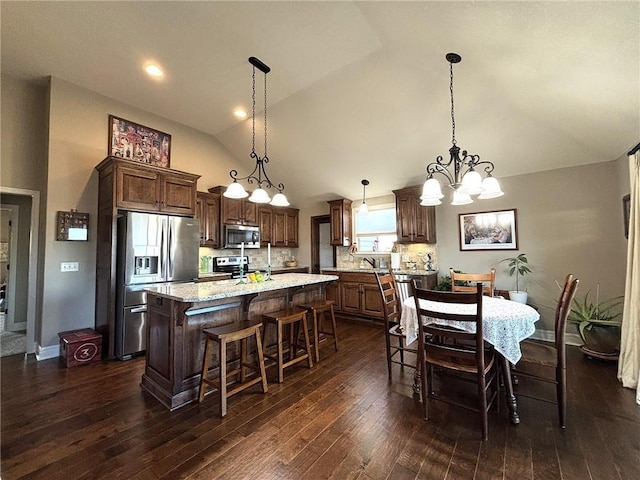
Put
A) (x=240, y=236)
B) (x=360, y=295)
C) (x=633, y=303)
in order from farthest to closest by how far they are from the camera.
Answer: (x=240, y=236) < (x=360, y=295) < (x=633, y=303)

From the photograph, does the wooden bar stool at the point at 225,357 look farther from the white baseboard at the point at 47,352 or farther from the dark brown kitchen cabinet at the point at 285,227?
the dark brown kitchen cabinet at the point at 285,227

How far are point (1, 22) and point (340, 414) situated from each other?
4882 mm

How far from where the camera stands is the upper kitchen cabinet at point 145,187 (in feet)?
11.3

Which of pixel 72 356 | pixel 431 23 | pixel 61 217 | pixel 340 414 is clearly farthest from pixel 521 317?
pixel 61 217

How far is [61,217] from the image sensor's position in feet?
11.4

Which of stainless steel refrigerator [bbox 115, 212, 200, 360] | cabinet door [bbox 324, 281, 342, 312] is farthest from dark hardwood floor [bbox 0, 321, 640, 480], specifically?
cabinet door [bbox 324, 281, 342, 312]

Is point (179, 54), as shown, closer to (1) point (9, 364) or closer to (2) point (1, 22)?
(2) point (1, 22)

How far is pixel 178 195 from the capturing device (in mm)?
3973

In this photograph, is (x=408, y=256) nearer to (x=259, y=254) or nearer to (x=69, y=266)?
(x=259, y=254)

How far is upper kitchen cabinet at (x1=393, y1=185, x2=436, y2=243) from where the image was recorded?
4777 millimetres

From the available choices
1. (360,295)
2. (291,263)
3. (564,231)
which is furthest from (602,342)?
(291,263)

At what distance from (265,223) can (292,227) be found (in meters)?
0.82

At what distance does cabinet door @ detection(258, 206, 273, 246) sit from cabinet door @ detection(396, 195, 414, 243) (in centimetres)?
269

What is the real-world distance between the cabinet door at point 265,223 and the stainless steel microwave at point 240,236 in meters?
0.21
